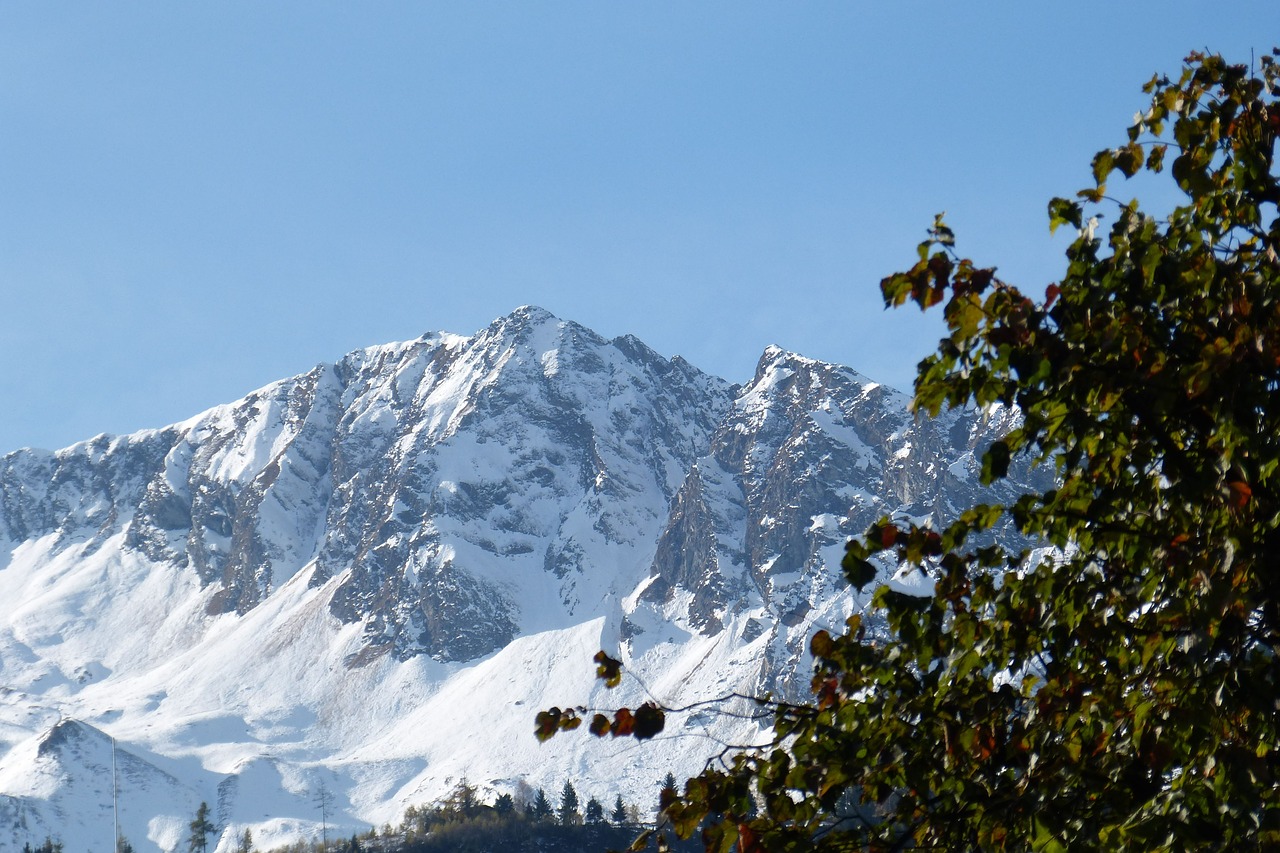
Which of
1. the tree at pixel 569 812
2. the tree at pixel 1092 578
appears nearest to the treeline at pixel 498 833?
the tree at pixel 569 812

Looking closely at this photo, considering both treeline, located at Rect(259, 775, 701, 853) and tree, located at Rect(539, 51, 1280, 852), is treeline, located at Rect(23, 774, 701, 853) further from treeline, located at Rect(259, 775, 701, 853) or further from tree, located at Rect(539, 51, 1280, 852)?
tree, located at Rect(539, 51, 1280, 852)

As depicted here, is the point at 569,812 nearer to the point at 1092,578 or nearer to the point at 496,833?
the point at 496,833

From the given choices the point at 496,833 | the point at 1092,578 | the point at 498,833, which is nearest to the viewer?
the point at 1092,578

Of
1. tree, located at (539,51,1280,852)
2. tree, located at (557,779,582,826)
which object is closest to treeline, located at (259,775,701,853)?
tree, located at (557,779,582,826)

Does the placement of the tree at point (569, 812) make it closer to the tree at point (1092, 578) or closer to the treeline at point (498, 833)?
the treeline at point (498, 833)

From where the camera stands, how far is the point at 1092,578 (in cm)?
730

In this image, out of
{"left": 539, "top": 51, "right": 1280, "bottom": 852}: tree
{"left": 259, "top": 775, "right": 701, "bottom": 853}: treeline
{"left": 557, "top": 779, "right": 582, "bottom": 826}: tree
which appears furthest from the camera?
{"left": 557, "top": 779, "right": 582, "bottom": 826}: tree

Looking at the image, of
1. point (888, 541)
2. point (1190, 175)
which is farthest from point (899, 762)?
point (1190, 175)

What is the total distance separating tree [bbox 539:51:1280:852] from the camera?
6.45 metres

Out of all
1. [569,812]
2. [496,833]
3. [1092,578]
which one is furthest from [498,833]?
[1092,578]

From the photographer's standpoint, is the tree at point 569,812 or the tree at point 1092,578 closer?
the tree at point 1092,578

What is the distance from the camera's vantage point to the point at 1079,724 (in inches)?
271

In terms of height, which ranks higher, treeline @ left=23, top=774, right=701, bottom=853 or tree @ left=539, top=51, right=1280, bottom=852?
treeline @ left=23, top=774, right=701, bottom=853

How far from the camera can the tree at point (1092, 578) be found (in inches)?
254
